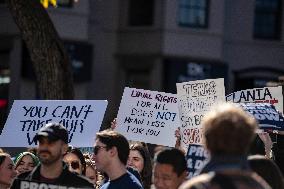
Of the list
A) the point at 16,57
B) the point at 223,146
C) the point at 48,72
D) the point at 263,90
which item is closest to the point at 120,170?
the point at 223,146

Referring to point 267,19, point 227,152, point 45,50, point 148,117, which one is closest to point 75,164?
point 148,117

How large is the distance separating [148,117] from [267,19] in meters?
17.3

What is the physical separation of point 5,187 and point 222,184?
3726 millimetres

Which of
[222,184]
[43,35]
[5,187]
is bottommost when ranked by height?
[5,187]

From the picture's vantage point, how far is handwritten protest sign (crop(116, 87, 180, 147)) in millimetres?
9359

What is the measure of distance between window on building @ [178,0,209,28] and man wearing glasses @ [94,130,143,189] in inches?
716

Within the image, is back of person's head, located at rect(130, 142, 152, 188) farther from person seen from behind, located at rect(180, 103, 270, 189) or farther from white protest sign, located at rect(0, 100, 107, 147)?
person seen from behind, located at rect(180, 103, 270, 189)

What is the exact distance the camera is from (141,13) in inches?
981

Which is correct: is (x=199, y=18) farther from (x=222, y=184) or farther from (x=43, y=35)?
(x=222, y=184)

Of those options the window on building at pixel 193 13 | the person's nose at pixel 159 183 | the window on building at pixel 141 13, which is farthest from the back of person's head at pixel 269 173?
the window on building at pixel 141 13

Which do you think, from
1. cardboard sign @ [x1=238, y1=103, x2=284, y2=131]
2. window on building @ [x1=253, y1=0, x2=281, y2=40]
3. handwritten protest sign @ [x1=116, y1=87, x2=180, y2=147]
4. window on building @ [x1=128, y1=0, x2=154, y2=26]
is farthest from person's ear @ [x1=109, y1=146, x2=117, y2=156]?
window on building @ [x1=253, y1=0, x2=281, y2=40]

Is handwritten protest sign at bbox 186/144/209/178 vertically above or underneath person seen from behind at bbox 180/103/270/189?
underneath

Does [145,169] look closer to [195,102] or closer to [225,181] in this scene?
[195,102]

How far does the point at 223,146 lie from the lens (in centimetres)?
405
